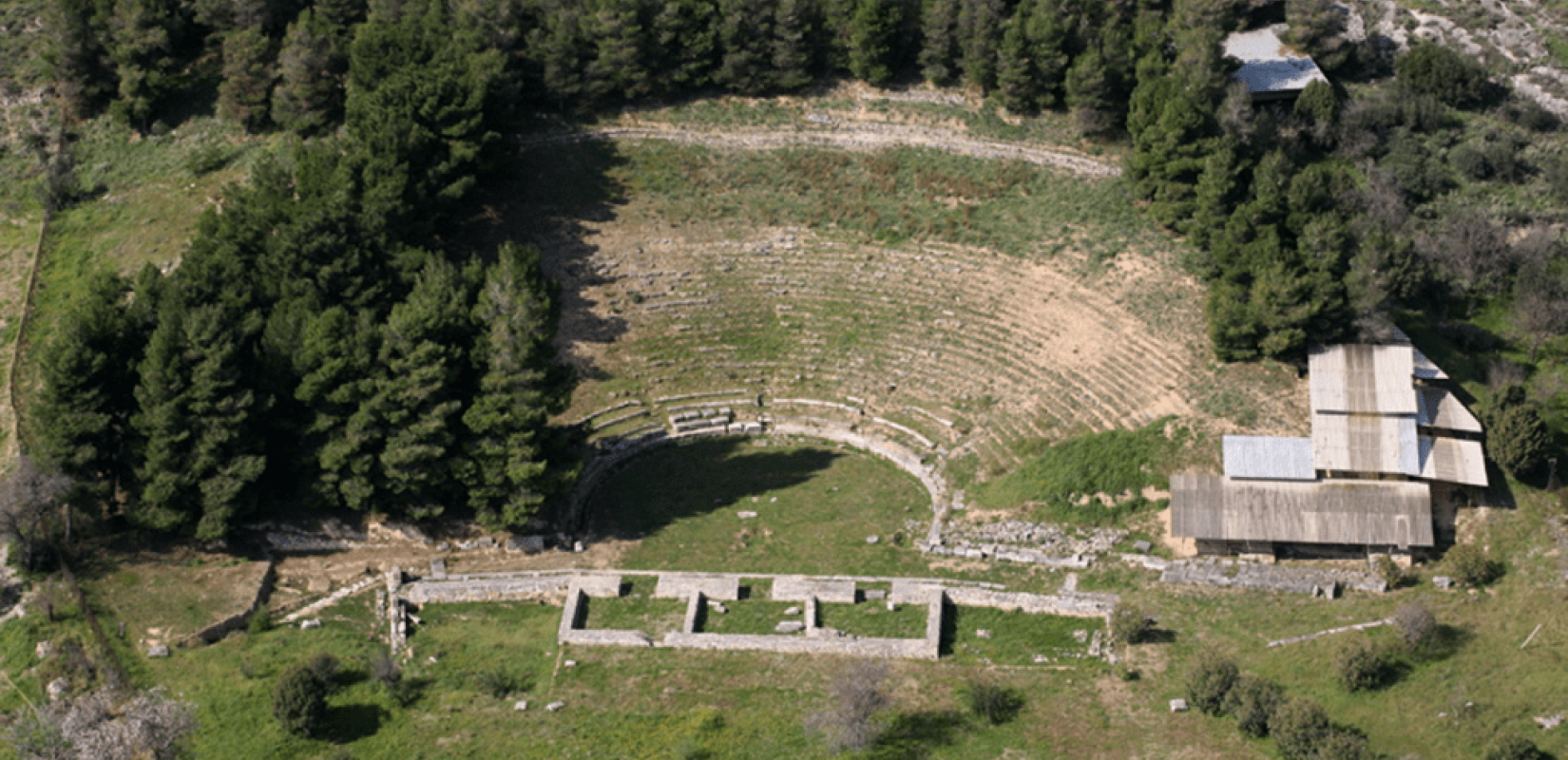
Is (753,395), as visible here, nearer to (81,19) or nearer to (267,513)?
(267,513)

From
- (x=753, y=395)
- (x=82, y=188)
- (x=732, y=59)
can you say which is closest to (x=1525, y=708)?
(x=753, y=395)

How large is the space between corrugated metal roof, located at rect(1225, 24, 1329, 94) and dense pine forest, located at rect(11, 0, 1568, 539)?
102 cm

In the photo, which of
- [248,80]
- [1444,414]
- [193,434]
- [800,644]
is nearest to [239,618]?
[193,434]

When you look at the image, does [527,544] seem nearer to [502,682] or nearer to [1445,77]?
[502,682]

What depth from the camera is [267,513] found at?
6381 cm

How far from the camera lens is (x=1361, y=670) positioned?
50.9m

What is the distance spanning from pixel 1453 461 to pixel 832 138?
3690 centimetres

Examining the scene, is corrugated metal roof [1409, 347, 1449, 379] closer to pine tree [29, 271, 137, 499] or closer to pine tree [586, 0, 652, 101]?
pine tree [586, 0, 652, 101]

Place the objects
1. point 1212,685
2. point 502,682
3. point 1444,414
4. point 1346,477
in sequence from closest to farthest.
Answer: point 1212,685
point 502,682
point 1346,477
point 1444,414

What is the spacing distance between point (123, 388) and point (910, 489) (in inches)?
1262

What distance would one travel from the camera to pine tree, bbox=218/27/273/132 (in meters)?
83.8

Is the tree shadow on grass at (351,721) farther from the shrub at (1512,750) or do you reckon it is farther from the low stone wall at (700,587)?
the shrub at (1512,750)

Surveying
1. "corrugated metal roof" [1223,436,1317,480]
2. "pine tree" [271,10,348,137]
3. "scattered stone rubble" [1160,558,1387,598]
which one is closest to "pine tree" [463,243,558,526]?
"pine tree" [271,10,348,137]

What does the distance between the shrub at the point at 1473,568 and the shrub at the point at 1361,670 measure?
236 inches
